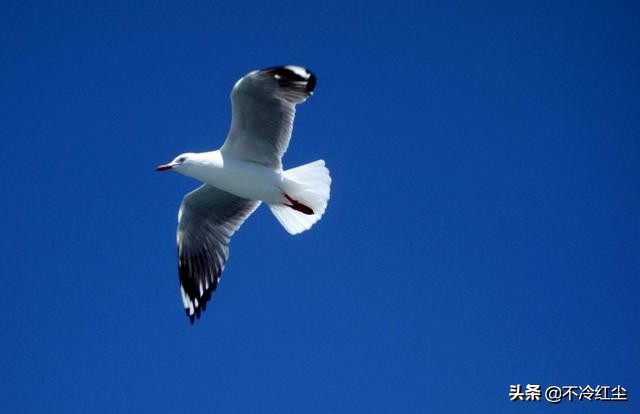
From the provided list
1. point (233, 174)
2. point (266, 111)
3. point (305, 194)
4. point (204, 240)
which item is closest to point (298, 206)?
point (305, 194)

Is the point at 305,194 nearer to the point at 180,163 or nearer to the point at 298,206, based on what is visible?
the point at 298,206

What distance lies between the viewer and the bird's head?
6.66 meters

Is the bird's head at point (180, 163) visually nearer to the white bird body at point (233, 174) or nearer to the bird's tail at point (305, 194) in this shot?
the white bird body at point (233, 174)

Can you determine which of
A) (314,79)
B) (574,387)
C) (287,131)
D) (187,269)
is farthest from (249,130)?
(574,387)

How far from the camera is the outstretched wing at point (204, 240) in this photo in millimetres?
7316

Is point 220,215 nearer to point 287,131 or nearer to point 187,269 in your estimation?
point 187,269

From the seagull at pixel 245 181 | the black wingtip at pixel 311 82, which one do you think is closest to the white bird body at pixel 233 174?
the seagull at pixel 245 181

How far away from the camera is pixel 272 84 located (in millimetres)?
6148

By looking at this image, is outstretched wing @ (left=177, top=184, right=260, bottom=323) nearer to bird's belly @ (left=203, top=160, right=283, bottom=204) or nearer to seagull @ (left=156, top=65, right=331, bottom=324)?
seagull @ (left=156, top=65, right=331, bottom=324)

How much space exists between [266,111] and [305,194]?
813mm

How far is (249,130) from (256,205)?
3.77ft

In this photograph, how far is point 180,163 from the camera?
22.1 ft

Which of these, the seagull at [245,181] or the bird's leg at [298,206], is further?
the bird's leg at [298,206]

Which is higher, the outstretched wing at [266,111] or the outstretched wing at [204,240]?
the outstretched wing at [266,111]
